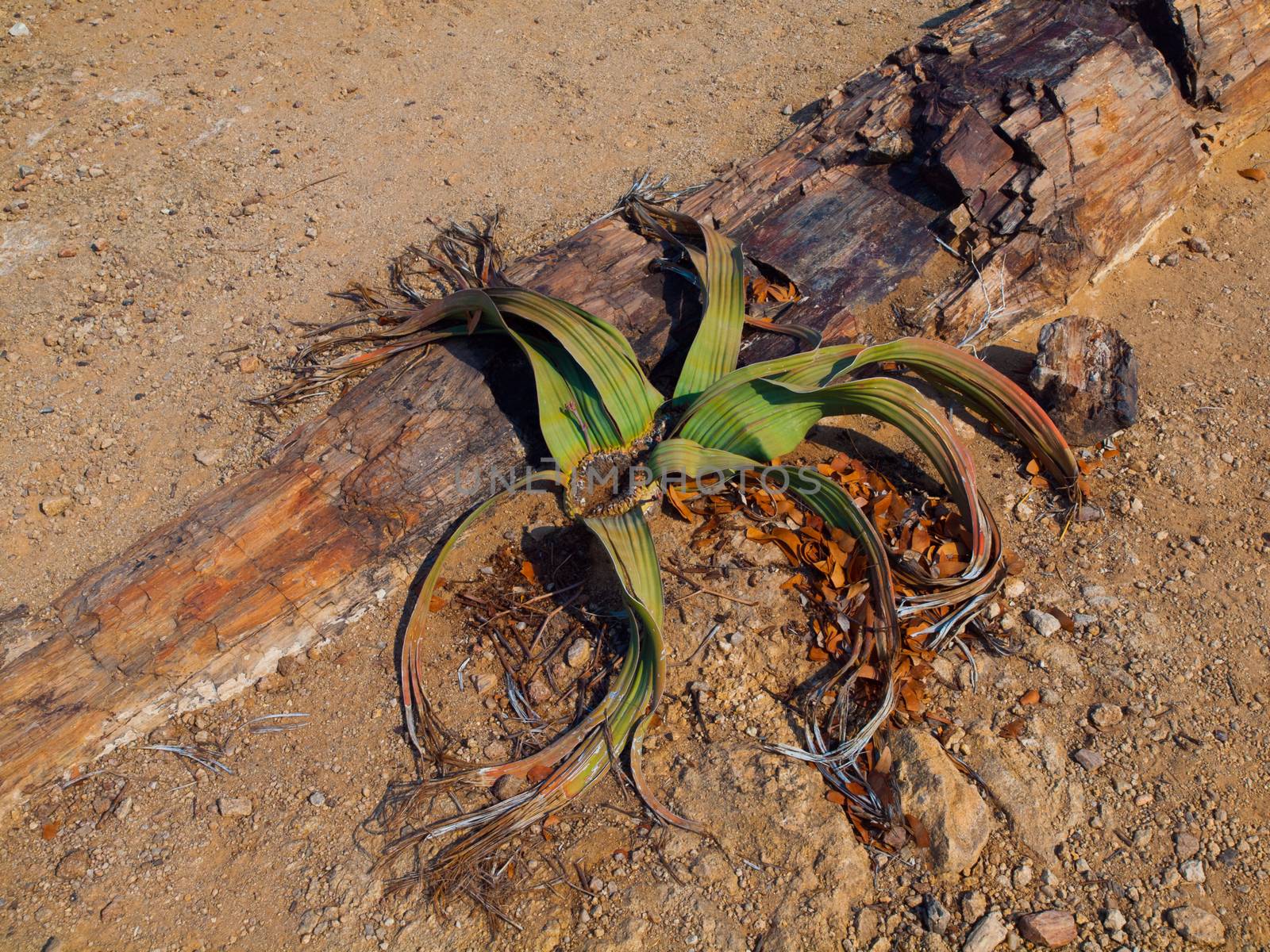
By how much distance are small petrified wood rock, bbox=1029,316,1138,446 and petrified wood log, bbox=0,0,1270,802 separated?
27 cm

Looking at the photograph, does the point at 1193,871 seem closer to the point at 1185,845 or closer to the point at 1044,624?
the point at 1185,845

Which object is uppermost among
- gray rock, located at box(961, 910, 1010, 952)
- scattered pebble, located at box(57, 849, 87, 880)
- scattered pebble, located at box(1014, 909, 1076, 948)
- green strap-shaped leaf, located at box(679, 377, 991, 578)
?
green strap-shaped leaf, located at box(679, 377, 991, 578)

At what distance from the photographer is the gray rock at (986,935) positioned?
215cm

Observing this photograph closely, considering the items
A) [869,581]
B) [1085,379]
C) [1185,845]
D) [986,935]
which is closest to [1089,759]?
[1185,845]

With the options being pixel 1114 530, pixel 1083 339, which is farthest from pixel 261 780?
pixel 1083 339

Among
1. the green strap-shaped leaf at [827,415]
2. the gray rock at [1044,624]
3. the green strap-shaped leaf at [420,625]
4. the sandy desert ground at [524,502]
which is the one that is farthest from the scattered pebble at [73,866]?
the gray rock at [1044,624]

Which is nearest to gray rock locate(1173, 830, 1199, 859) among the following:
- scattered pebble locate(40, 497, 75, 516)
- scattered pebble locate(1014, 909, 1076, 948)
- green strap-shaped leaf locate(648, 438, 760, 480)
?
scattered pebble locate(1014, 909, 1076, 948)

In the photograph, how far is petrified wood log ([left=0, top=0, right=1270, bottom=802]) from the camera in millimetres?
2639

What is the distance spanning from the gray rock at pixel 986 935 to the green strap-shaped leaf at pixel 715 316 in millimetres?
1688

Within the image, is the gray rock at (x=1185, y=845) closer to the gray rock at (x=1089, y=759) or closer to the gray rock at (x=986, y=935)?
the gray rock at (x=1089, y=759)

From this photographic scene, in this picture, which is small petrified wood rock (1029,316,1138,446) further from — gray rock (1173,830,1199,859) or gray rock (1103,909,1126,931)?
gray rock (1103,909,1126,931)

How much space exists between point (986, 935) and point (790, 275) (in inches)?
82.9

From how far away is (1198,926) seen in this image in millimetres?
2135

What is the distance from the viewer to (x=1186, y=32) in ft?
11.4
